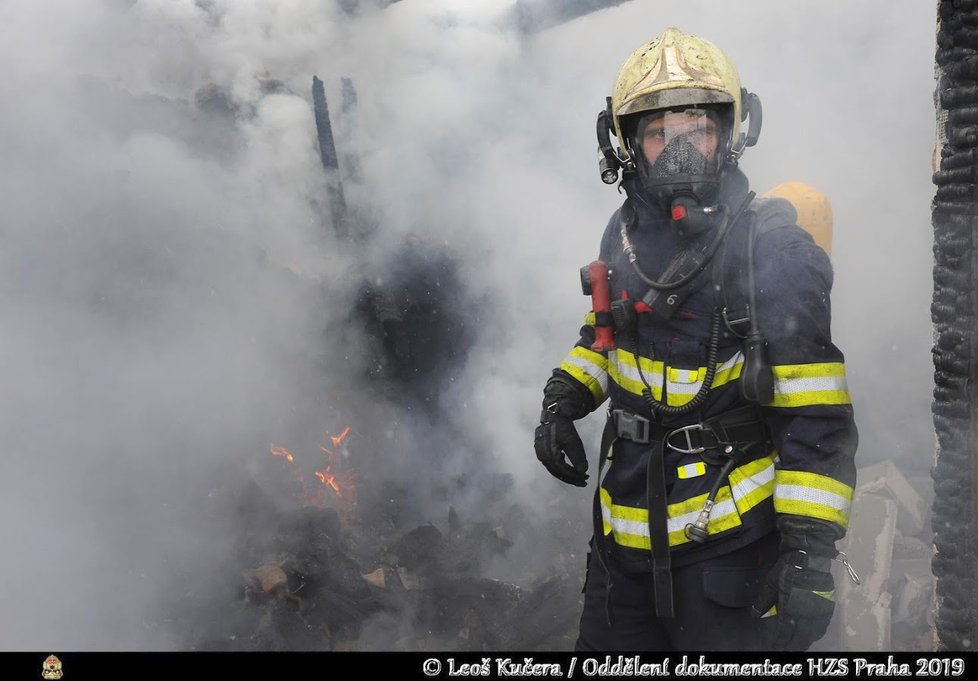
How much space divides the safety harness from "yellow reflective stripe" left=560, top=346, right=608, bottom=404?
0.43 m

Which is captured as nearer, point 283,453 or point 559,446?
point 559,446

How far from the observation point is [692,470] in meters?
2.39

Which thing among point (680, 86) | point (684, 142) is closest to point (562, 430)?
point (684, 142)

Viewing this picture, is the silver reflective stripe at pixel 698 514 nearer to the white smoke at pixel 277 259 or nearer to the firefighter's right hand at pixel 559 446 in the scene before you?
the firefighter's right hand at pixel 559 446

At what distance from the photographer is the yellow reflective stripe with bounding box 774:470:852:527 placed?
2117 mm

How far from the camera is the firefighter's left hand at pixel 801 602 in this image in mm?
2051

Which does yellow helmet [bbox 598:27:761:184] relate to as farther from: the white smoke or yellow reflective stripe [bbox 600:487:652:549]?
the white smoke

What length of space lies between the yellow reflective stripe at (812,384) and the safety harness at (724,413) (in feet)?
0.16

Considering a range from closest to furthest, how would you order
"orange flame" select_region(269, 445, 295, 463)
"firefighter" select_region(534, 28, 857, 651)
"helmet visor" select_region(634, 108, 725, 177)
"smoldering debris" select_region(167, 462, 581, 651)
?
"firefighter" select_region(534, 28, 857, 651) → "helmet visor" select_region(634, 108, 725, 177) → "smoldering debris" select_region(167, 462, 581, 651) → "orange flame" select_region(269, 445, 295, 463)

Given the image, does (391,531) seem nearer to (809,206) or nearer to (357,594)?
(357,594)

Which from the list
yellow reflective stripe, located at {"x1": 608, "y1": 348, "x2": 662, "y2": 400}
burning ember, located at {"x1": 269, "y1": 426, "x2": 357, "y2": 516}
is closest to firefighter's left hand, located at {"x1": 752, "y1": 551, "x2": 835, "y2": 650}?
yellow reflective stripe, located at {"x1": 608, "y1": 348, "x2": 662, "y2": 400}

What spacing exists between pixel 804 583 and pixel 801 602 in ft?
0.17

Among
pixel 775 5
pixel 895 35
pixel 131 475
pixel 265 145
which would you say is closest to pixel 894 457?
pixel 895 35

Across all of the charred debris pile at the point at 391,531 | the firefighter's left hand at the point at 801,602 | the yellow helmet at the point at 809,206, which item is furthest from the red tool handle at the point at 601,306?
the charred debris pile at the point at 391,531
